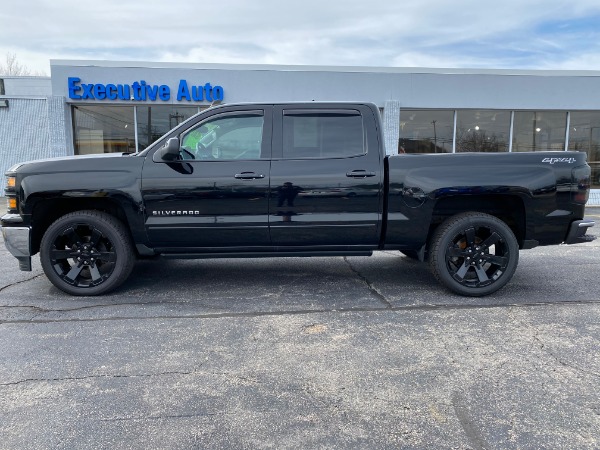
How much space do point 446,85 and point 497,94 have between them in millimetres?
1716

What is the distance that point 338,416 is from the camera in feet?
8.24

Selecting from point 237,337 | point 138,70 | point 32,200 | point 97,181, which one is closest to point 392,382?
point 237,337

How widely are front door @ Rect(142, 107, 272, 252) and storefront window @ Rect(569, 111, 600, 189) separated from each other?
45.4 ft

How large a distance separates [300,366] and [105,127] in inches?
492

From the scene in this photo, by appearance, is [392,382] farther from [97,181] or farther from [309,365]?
[97,181]

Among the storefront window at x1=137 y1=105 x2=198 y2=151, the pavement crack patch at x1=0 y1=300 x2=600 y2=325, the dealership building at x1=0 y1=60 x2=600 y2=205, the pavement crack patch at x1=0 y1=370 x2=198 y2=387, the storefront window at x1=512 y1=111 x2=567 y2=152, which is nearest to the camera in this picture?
the pavement crack patch at x1=0 y1=370 x2=198 y2=387

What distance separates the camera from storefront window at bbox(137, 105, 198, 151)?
519 inches

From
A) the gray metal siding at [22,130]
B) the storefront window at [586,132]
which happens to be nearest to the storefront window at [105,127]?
the gray metal siding at [22,130]

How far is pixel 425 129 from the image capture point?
14.1 metres

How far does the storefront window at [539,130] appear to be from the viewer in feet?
47.1

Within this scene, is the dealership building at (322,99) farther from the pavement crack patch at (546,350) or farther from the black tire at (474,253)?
the pavement crack patch at (546,350)

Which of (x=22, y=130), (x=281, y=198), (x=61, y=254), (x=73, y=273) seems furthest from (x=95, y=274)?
(x=22, y=130)

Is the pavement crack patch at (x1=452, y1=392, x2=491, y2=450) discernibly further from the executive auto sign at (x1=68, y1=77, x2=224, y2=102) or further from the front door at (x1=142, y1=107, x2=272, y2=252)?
the executive auto sign at (x1=68, y1=77, x2=224, y2=102)

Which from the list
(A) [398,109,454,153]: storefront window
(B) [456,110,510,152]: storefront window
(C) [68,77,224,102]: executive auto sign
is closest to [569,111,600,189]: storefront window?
(B) [456,110,510,152]: storefront window
